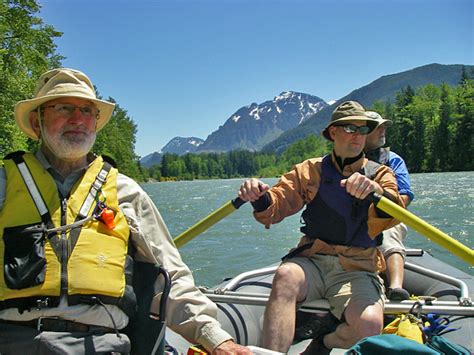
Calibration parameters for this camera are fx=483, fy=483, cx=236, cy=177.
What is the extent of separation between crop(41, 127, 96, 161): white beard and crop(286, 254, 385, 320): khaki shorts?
145 centimetres

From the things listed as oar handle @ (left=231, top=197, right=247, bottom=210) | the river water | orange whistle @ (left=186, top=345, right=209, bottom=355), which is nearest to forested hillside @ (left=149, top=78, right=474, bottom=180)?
the river water

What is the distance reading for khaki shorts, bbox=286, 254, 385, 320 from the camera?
8.80ft

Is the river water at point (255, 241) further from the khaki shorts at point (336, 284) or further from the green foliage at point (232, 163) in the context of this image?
the green foliage at point (232, 163)

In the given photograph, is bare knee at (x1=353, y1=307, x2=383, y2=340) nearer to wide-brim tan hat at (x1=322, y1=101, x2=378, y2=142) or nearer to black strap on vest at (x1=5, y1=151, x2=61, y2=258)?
wide-brim tan hat at (x1=322, y1=101, x2=378, y2=142)

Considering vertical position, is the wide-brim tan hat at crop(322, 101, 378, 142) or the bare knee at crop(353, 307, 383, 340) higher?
the wide-brim tan hat at crop(322, 101, 378, 142)

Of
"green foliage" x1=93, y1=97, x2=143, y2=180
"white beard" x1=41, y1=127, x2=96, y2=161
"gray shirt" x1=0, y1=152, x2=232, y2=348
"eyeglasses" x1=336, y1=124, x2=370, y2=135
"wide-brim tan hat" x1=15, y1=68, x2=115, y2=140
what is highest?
"green foliage" x1=93, y1=97, x2=143, y2=180

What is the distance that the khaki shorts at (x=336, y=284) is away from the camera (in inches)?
106

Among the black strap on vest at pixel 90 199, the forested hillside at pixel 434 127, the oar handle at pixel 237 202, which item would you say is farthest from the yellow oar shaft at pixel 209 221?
the forested hillside at pixel 434 127

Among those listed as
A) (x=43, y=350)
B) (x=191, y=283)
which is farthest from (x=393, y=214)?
(x=43, y=350)

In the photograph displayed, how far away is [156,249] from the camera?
1990 millimetres

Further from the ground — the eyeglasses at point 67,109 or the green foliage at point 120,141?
the green foliage at point 120,141

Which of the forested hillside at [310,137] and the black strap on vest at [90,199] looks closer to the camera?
the black strap on vest at [90,199]

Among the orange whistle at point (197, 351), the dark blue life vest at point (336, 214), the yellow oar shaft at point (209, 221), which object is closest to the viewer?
the orange whistle at point (197, 351)

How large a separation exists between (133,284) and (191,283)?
24 cm
